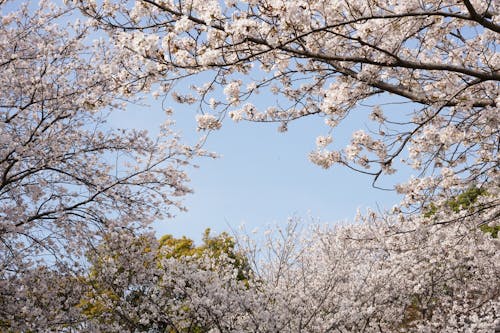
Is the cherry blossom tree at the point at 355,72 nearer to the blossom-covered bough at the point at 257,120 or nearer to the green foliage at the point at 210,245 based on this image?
the blossom-covered bough at the point at 257,120

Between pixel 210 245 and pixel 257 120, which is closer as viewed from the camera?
pixel 257 120

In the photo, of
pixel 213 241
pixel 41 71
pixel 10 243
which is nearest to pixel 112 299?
pixel 10 243

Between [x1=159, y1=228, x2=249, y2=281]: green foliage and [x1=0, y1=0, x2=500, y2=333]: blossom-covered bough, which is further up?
[x1=159, y1=228, x2=249, y2=281]: green foliage

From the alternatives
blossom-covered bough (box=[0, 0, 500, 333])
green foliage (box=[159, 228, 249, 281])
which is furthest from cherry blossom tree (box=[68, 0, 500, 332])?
green foliage (box=[159, 228, 249, 281])

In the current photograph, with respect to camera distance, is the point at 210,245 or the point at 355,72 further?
the point at 210,245

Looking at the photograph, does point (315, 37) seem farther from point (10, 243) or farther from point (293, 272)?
point (293, 272)

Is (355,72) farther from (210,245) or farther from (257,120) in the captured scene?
(210,245)

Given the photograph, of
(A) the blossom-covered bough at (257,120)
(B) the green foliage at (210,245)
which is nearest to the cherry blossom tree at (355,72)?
(A) the blossom-covered bough at (257,120)

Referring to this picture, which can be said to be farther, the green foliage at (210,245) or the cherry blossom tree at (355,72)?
the green foliage at (210,245)

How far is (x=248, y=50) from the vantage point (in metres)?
4.70

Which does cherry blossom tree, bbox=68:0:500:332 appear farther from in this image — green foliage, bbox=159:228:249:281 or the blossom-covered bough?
green foliage, bbox=159:228:249:281

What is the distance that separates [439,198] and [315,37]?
10.0ft

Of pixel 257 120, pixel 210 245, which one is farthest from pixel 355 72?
pixel 210 245

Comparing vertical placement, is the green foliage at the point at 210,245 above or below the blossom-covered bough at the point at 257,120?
above
